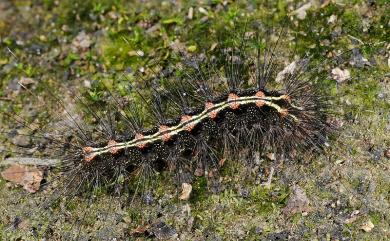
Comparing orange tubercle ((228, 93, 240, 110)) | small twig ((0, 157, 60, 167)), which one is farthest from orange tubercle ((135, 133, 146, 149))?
small twig ((0, 157, 60, 167))

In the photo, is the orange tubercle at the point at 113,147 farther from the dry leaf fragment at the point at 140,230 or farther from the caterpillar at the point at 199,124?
the dry leaf fragment at the point at 140,230

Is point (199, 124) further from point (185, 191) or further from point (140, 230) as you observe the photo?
point (140, 230)

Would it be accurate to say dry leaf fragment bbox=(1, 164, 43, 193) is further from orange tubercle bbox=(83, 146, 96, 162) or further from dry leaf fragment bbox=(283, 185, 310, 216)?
dry leaf fragment bbox=(283, 185, 310, 216)

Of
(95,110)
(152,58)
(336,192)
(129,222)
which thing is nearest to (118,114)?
(95,110)

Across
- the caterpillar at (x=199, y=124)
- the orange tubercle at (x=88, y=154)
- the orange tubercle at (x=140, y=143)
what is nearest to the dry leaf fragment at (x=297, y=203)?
the caterpillar at (x=199, y=124)

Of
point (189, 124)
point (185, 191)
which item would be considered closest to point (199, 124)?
point (189, 124)
